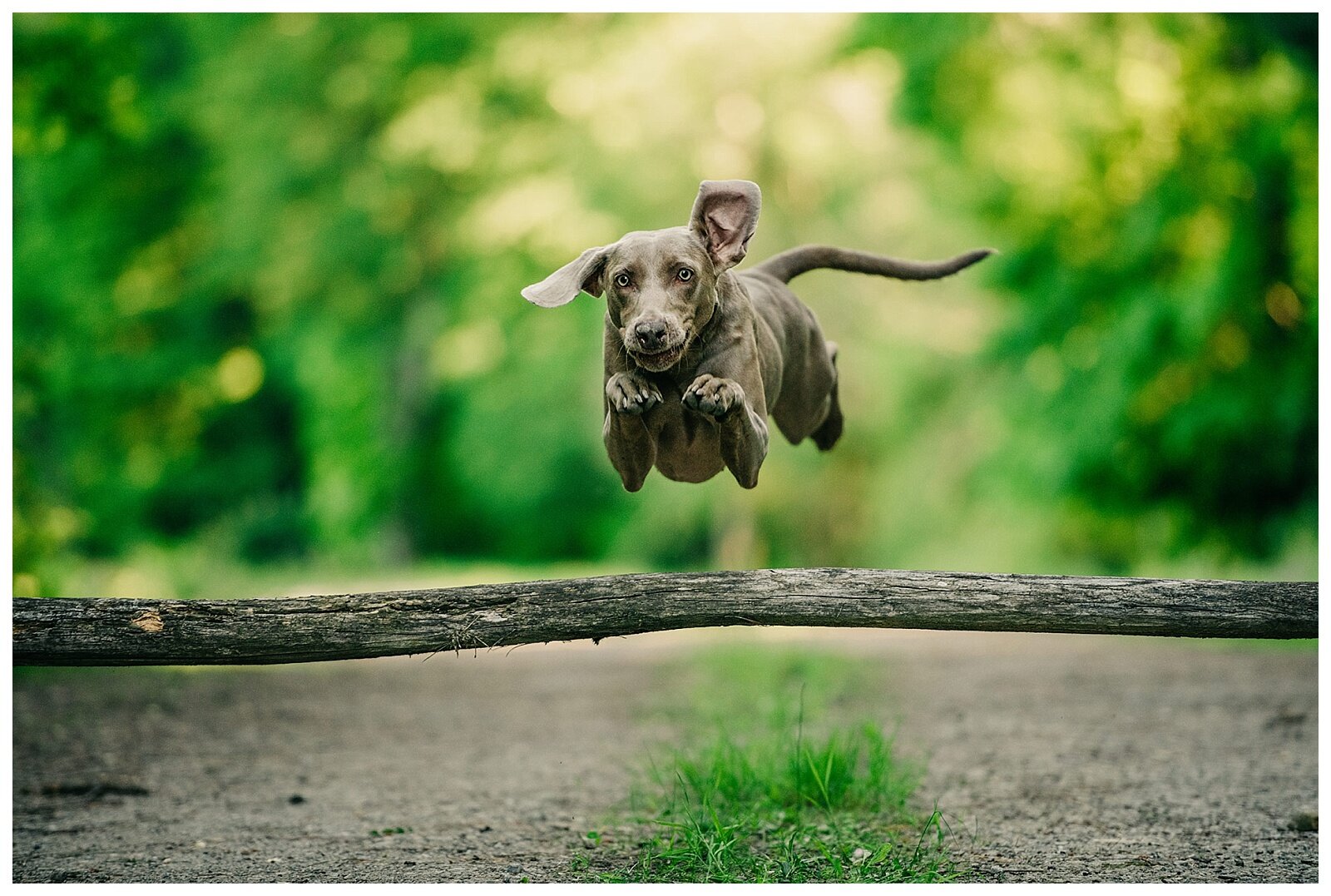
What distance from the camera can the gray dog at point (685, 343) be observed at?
11.2ft

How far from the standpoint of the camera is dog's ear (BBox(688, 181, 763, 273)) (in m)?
3.57

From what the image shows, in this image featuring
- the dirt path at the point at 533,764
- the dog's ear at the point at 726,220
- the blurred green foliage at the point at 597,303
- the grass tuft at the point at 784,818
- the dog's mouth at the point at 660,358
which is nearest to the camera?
the dog's mouth at the point at 660,358

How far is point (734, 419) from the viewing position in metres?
3.48

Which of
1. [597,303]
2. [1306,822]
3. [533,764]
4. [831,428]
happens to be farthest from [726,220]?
[597,303]

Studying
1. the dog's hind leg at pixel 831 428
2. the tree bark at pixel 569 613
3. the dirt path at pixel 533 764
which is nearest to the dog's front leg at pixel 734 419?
the tree bark at pixel 569 613

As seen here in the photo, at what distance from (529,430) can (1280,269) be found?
1061cm

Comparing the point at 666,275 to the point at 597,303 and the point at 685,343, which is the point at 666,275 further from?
the point at 597,303

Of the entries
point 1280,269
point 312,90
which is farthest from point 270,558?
point 1280,269

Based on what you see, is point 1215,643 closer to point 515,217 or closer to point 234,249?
point 515,217

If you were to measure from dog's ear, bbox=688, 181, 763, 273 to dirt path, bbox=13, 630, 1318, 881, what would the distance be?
7.48 ft

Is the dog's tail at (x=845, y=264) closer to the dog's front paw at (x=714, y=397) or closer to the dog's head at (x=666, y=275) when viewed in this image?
the dog's head at (x=666, y=275)

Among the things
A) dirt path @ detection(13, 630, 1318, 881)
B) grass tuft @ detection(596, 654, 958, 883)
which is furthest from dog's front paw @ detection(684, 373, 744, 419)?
dirt path @ detection(13, 630, 1318, 881)

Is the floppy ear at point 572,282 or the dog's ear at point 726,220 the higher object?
the dog's ear at point 726,220

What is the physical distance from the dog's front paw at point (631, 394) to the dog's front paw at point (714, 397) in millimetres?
128
